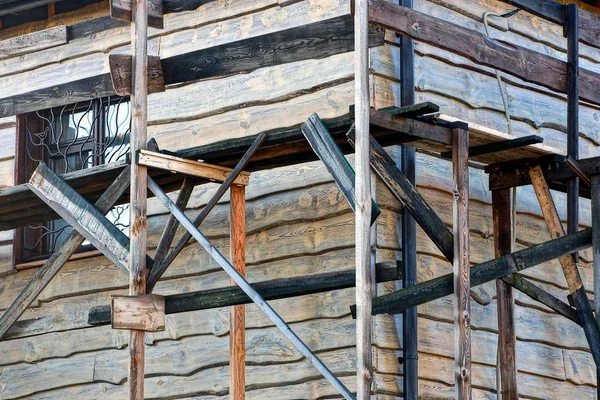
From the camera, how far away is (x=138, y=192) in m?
8.45

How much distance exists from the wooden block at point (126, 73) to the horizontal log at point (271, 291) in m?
1.45

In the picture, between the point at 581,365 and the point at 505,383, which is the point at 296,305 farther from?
the point at 581,365

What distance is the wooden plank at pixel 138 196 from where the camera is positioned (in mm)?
8266

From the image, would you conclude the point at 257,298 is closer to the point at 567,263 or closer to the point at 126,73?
the point at 126,73

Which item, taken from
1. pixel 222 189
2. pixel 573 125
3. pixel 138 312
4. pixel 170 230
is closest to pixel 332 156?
pixel 222 189

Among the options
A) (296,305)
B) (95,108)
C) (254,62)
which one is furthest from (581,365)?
(95,108)

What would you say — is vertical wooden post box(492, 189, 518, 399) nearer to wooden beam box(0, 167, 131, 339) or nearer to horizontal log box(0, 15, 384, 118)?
horizontal log box(0, 15, 384, 118)

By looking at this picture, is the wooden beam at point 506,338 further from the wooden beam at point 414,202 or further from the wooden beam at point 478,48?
the wooden beam at point 414,202

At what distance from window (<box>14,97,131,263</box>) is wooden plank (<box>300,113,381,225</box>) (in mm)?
3486

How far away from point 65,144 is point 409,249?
388cm

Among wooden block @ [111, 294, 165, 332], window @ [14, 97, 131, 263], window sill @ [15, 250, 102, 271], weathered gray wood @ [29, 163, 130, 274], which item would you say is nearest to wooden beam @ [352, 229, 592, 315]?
wooden block @ [111, 294, 165, 332]

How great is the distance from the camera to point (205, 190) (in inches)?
408

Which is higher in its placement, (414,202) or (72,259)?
(72,259)

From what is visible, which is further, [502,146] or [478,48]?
[502,146]
